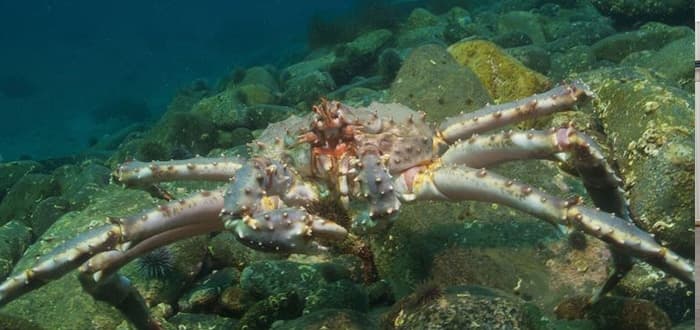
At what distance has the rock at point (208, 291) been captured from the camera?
466 centimetres

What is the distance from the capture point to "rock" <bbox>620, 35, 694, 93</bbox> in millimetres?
5767

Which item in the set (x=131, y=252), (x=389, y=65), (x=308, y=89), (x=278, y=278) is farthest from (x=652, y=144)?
(x=308, y=89)

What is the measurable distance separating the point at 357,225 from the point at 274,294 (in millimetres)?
1259

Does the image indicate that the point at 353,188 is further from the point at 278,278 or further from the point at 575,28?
the point at 575,28

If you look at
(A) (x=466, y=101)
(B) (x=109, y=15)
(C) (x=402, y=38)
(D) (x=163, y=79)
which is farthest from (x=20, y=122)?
(B) (x=109, y=15)

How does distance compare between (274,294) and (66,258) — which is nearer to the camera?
(66,258)

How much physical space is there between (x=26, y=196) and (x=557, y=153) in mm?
7128

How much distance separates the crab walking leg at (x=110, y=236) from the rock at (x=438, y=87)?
239 centimetres

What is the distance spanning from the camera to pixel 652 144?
4277 millimetres

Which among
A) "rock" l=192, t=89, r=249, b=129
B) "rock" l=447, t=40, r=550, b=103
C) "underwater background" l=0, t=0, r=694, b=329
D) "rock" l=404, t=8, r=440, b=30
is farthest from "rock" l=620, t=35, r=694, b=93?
"rock" l=404, t=8, r=440, b=30

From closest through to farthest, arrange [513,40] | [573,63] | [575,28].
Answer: [573,63]
[575,28]
[513,40]

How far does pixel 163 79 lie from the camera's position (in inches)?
1925

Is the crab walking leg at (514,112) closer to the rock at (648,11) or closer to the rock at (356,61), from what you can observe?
the rock at (648,11)

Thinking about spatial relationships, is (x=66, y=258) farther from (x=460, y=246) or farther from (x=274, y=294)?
(x=460, y=246)
